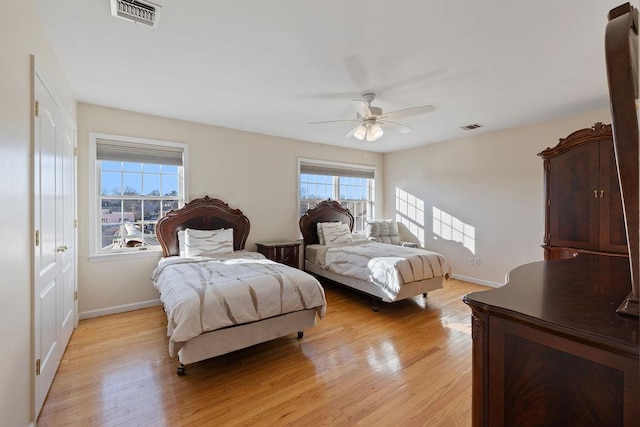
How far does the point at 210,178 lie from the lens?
4.20 metres

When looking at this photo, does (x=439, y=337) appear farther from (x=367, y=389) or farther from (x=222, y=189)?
(x=222, y=189)

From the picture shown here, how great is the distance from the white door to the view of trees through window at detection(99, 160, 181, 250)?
0.70 metres

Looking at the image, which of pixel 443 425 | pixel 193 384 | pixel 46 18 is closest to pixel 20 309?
pixel 193 384

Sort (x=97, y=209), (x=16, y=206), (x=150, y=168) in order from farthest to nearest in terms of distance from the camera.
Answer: (x=150, y=168)
(x=97, y=209)
(x=16, y=206)

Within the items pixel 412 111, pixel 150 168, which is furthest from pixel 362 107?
pixel 150 168

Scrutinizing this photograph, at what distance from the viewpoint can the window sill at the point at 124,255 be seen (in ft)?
11.2

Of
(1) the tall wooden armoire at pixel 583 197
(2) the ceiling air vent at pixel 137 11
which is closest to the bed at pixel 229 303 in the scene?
(2) the ceiling air vent at pixel 137 11

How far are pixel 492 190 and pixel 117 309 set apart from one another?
5.59 metres

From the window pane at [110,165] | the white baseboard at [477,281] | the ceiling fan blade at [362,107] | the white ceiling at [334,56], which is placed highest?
the white ceiling at [334,56]

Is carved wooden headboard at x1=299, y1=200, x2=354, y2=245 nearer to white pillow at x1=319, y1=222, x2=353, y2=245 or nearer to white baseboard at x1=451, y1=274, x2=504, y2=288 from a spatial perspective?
white pillow at x1=319, y1=222, x2=353, y2=245

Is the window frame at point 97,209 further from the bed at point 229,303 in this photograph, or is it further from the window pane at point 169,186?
the bed at point 229,303

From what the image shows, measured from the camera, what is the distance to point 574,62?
2389mm

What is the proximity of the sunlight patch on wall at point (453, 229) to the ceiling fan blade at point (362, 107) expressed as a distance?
10.1ft

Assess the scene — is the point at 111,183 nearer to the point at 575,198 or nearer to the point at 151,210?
the point at 151,210
